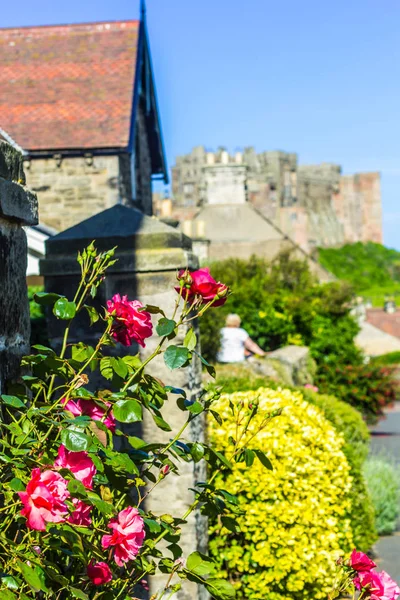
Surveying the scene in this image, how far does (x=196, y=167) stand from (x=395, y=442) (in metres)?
84.8

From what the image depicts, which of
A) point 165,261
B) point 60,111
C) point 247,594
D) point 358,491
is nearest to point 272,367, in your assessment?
point 358,491

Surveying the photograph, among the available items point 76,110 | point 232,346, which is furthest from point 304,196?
point 232,346

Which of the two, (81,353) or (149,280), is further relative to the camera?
(149,280)

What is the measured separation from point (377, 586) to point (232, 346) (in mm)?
9403

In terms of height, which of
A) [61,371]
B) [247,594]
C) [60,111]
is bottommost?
[247,594]

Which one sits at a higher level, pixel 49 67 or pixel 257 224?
pixel 49 67

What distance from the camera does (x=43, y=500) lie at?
201 centimetres

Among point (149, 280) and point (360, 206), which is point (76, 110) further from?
point (360, 206)

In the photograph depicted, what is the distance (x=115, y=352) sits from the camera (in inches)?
180

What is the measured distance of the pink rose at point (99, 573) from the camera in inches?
88.2

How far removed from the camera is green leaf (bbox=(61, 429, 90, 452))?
2.13 metres

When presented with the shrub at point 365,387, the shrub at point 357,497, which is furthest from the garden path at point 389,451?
the shrub at point 365,387

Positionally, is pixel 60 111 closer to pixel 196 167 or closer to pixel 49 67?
pixel 49 67

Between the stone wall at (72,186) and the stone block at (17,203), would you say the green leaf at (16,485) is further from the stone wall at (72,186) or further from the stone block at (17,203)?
the stone wall at (72,186)
